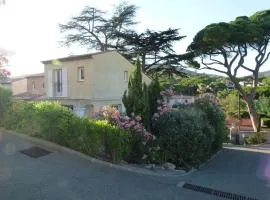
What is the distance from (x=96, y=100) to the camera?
71.9 feet

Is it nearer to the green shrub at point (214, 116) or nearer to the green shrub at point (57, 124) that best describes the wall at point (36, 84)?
the green shrub at point (214, 116)

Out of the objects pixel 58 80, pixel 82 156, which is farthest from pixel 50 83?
pixel 82 156

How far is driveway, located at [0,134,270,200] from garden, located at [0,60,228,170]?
46 centimetres

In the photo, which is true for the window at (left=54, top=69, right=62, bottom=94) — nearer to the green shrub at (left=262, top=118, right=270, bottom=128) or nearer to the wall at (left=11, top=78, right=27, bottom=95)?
the wall at (left=11, top=78, right=27, bottom=95)

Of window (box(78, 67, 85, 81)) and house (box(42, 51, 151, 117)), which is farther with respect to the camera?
window (box(78, 67, 85, 81))

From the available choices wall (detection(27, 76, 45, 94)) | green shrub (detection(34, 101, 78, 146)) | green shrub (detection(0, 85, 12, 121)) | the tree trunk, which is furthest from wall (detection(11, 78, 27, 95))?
green shrub (detection(34, 101, 78, 146))

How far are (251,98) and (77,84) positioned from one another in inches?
572

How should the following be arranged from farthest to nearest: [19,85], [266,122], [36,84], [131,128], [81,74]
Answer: [19,85] < [266,122] < [36,84] < [81,74] < [131,128]

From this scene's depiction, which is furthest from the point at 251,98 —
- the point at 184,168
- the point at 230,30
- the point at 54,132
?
the point at 54,132

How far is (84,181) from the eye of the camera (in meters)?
6.11

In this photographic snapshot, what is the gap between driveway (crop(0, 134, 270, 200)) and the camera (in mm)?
5477

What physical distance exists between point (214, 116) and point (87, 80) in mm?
11509

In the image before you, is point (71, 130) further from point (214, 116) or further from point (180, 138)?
point (214, 116)

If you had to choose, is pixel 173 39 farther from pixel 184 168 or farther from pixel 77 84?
pixel 184 168
